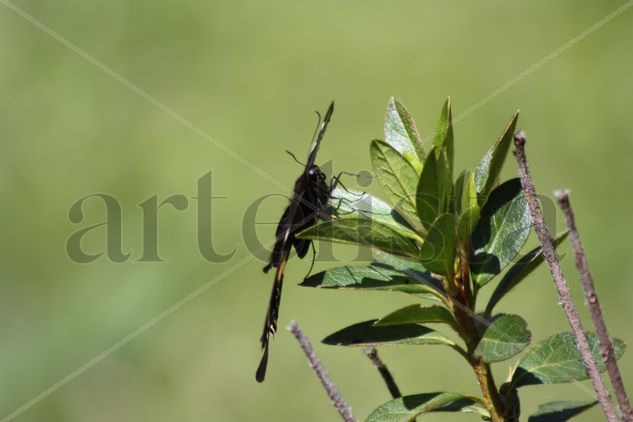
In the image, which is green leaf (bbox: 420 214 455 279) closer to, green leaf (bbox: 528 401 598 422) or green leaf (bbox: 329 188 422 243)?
green leaf (bbox: 329 188 422 243)

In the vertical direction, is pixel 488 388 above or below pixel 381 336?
below

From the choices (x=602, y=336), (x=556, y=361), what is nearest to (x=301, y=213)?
(x=556, y=361)

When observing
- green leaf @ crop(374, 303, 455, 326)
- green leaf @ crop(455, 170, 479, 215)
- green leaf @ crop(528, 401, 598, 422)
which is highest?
green leaf @ crop(455, 170, 479, 215)

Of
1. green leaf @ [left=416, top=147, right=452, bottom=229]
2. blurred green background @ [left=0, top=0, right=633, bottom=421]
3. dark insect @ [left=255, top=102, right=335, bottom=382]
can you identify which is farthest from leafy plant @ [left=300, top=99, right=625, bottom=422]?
blurred green background @ [left=0, top=0, right=633, bottom=421]

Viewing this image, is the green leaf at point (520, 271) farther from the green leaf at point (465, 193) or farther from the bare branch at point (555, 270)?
the bare branch at point (555, 270)

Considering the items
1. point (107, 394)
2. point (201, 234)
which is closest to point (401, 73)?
point (201, 234)

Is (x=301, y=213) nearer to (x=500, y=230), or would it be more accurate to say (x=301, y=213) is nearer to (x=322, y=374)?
(x=500, y=230)

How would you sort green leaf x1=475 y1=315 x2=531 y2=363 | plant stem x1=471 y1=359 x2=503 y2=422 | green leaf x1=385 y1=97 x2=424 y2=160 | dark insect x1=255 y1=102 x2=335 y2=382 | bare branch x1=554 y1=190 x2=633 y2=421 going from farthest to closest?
dark insect x1=255 y1=102 x2=335 y2=382, green leaf x1=385 y1=97 x2=424 y2=160, plant stem x1=471 y1=359 x2=503 y2=422, green leaf x1=475 y1=315 x2=531 y2=363, bare branch x1=554 y1=190 x2=633 y2=421
